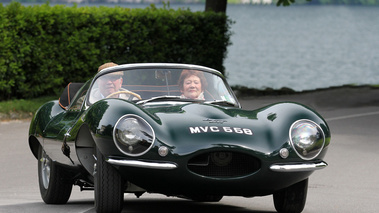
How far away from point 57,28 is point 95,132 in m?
12.7

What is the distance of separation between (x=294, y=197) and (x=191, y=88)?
1592 millimetres

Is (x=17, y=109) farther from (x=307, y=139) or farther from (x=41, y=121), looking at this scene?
(x=307, y=139)

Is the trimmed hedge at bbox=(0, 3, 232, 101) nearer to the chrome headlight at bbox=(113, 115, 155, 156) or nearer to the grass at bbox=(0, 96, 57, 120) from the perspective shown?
the grass at bbox=(0, 96, 57, 120)

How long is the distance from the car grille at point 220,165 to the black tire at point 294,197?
0.71m

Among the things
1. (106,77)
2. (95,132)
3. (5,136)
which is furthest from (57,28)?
(95,132)

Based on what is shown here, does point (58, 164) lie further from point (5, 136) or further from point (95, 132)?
point (5, 136)

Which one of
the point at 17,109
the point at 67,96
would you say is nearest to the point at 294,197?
the point at 67,96

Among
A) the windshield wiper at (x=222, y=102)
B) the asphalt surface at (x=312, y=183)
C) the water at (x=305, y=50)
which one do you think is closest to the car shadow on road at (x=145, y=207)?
the asphalt surface at (x=312, y=183)

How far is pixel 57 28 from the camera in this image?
19.5 metres

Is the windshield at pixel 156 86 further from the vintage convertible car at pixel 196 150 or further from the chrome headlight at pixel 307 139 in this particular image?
the chrome headlight at pixel 307 139

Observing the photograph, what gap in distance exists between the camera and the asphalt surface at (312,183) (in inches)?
334

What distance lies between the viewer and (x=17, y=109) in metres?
17.6

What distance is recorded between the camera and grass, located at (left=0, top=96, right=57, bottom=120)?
17344 mm

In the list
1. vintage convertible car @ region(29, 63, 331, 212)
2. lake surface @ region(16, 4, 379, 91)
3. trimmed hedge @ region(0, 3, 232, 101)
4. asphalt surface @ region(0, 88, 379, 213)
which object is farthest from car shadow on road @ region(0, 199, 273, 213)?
lake surface @ region(16, 4, 379, 91)
